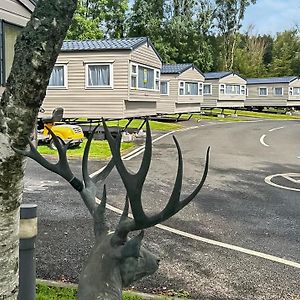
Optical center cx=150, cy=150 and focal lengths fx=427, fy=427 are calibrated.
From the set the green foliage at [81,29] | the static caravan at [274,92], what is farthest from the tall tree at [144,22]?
the static caravan at [274,92]

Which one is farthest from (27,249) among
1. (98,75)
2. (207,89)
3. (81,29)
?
(81,29)

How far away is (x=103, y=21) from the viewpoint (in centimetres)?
4828

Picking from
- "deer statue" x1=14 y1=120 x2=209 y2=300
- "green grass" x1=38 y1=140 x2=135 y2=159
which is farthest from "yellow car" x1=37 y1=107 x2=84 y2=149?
"deer statue" x1=14 y1=120 x2=209 y2=300

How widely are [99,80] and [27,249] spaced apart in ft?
A: 55.5

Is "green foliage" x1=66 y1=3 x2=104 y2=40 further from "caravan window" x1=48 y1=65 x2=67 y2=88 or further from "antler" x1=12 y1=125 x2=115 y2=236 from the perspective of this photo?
"antler" x1=12 y1=125 x2=115 y2=236

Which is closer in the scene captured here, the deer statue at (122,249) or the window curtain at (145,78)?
the deer statue at (122,249)

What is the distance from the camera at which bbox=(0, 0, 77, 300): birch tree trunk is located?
272cm

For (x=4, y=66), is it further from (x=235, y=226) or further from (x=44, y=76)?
(x=44, y=76)

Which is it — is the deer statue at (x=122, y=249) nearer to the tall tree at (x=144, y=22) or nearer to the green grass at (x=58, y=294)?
the green grass at (x=58, y=294)

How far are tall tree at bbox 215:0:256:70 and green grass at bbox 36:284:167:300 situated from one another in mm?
61786

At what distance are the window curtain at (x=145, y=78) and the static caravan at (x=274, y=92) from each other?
30846 millimetres

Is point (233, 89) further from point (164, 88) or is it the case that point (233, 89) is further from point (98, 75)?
point (98, 75)

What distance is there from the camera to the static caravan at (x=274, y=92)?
50094mm

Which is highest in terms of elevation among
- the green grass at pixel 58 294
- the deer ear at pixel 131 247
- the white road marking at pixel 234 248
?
the deer ear at pixel 131 247
